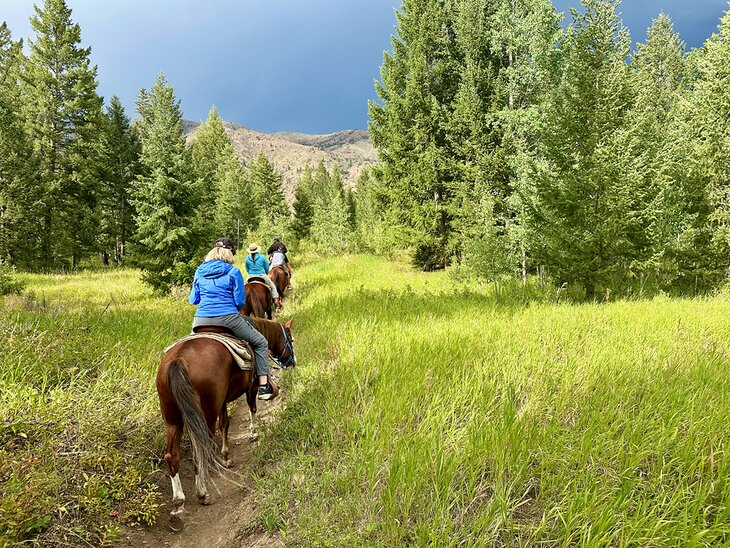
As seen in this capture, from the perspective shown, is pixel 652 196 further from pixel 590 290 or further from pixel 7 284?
pixel 7 284

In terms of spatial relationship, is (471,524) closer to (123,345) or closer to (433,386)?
(433,386)

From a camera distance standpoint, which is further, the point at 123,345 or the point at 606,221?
the point at 606,221

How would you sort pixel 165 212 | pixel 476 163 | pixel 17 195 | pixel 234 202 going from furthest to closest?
pixel 234 202 → pixel 476 163 → pixel 17 195 → pixel 165 212

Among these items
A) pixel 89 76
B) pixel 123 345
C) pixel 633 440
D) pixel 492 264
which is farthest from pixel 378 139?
pixel 633 440

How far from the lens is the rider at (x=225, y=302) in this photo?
4.91 metres

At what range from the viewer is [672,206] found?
599 inches

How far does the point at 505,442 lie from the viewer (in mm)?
2947

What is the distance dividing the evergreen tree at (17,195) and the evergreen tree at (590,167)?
24864 millimetres

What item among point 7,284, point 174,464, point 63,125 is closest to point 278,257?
point 7,284

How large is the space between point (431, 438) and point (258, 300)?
665 centimetres

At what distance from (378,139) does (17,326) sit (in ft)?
78.8

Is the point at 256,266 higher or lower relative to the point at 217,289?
higher

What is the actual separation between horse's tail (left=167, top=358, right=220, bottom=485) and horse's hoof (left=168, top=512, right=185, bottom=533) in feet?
1.51

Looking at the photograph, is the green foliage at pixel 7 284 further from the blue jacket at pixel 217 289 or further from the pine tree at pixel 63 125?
the pine tree at pixel 63 125
